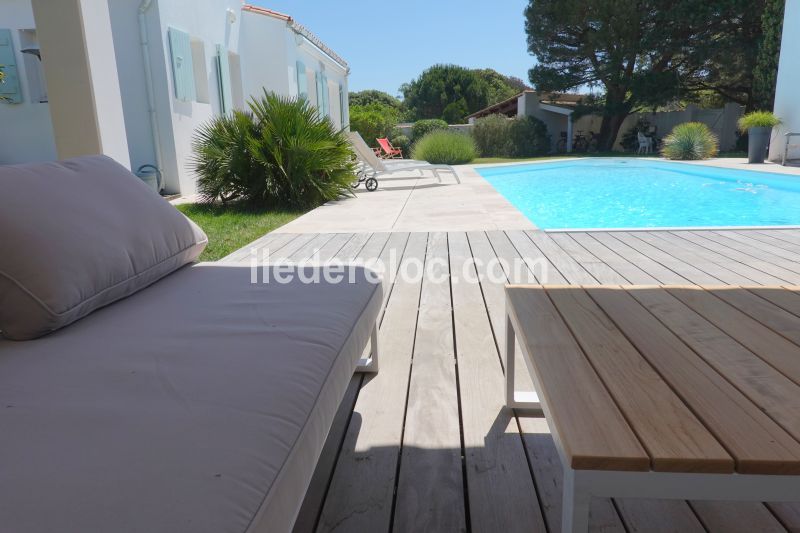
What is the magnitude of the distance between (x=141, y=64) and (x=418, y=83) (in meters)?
27.2

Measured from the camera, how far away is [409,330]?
2594mm

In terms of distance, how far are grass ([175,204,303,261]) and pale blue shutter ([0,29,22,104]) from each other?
9.76 feet

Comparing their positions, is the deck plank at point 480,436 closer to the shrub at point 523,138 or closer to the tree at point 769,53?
the tree at point 769,53

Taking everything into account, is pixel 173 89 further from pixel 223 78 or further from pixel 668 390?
pixel 668 390

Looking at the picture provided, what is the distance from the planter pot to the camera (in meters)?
11.2

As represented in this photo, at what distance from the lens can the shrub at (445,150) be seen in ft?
48.0

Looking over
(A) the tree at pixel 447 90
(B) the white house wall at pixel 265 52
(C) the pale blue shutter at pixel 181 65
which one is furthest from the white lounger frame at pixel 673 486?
(A) the tree at pixel 447 90

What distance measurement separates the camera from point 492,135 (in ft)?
59.0

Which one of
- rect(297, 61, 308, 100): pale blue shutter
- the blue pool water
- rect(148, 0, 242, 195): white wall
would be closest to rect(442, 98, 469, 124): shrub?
the blue pool water

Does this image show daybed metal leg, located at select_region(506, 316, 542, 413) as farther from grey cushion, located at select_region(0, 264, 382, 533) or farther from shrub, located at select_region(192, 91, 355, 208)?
shrub, located at select_region(192, 91, 355, 208)

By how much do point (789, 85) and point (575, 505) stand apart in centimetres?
1407

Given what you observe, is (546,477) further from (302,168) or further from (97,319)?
(302,168)

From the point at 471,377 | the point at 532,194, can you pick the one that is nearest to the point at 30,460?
the point at 471,377

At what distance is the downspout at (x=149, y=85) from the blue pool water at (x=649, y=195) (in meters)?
5.16
